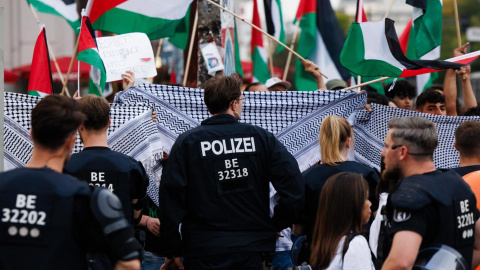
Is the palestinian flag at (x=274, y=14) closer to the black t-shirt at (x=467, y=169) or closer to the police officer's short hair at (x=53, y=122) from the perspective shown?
the black t-shirt at (x=467, y=169)

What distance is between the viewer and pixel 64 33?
24.6 metres

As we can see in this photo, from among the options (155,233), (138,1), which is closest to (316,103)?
(155,233)

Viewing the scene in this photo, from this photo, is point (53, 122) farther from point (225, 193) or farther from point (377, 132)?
point (377, 132)

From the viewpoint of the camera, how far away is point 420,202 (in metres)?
4.27

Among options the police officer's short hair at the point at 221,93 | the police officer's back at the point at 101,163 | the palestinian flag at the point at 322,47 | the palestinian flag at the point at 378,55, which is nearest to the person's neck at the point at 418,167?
the police officer's short hair at the point at 221,93

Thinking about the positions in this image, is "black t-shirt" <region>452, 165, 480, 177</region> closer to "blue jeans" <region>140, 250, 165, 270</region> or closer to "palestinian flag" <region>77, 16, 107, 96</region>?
"blue jeans" <region>140, 250, 165, 270</region>

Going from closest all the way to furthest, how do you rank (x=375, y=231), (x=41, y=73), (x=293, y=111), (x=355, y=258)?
(x=355, y=258) < (x=375, y=231) < (x=293, y=111) < (x=41, y=73)

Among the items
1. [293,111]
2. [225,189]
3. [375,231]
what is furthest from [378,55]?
[225,189]

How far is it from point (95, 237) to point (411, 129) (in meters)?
2.00

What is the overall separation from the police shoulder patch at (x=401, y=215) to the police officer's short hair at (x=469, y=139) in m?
1.45

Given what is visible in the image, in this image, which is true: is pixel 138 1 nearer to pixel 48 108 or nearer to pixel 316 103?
pixel 316 103

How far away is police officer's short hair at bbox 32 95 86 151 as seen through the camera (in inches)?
152

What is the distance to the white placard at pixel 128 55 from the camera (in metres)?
6.64

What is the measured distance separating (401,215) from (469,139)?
1497 mm
